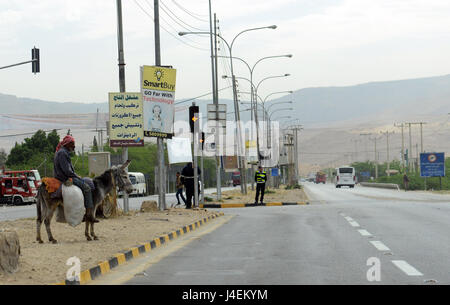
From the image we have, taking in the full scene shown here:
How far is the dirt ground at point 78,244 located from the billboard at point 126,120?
8.10 feet

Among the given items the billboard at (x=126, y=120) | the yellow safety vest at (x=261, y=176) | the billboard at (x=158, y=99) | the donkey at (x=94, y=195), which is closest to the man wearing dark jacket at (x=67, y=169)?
the donkey at (x=94, y=195)

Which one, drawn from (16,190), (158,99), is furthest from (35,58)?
(16,190)

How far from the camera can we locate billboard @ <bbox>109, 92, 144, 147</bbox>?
25.1 metres

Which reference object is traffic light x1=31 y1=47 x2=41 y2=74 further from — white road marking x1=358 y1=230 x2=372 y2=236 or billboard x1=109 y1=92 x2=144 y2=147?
white road marking x1=358 y1=230 x2=372 y2=236

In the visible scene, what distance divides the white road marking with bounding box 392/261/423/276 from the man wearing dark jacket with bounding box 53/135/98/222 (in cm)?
622

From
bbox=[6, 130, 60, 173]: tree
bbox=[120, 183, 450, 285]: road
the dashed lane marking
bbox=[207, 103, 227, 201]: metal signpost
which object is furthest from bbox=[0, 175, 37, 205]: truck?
the dashed lane marking

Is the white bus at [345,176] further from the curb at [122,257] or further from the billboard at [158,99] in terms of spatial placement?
the curb at [122,257]

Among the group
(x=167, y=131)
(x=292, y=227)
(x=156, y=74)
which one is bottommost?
(x=292, y=227)

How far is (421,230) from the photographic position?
60.5 feet

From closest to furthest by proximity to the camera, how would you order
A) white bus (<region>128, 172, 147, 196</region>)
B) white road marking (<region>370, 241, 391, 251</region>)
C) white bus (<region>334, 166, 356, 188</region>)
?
white road marking (<region>370, 241, 391, 251</region>) → white bus (<region>128, 172, 147, 196</region>) → white bus (<region>334, 166, 356, 188</region>)

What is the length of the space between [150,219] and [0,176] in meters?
33.0

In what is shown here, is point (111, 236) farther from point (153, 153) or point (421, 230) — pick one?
point (153, 153)

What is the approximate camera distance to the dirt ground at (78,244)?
1030 cm
